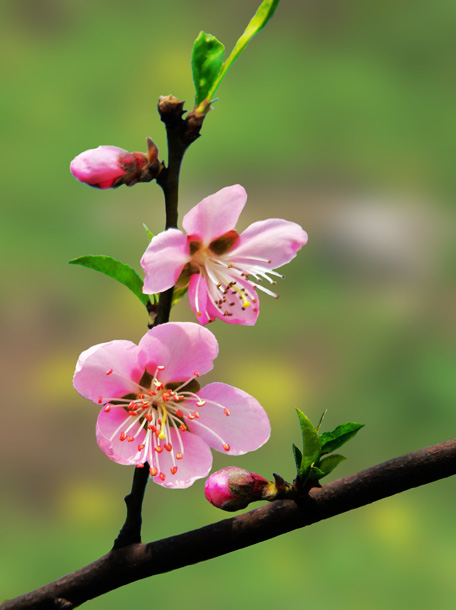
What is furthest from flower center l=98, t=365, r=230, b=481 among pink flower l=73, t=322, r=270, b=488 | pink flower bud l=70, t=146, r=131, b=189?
pink flower bud l=70, t=146, r=131, b=189

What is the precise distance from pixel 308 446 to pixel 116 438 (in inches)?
5.1

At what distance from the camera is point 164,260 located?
1.61 feet

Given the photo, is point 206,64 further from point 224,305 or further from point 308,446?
point 308,446

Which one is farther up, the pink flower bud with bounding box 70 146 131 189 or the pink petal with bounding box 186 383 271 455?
the pink flower bud with bounding box 70 146 131 189

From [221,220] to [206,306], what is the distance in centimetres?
6

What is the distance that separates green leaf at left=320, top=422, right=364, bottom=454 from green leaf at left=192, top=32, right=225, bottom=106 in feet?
0.79

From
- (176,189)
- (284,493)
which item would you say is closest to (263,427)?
(284,493)

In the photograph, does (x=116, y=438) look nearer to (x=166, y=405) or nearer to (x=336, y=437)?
(x=166, y=405)

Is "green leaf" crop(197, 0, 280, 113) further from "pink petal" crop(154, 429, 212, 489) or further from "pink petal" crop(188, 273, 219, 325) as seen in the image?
"pink petal" crop(154, 429, 212, 489)

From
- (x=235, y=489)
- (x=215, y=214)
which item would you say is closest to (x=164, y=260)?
(x=215, y=214)

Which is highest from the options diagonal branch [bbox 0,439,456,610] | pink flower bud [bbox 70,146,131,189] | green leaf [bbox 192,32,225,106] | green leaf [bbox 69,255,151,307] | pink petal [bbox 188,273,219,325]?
green leaf [bbox 192,32,225,106]

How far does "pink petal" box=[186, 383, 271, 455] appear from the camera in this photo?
20.4 inches

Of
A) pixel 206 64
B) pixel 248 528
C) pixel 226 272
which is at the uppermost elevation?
pixel 206 64

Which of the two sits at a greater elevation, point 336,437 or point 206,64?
point 206,64
